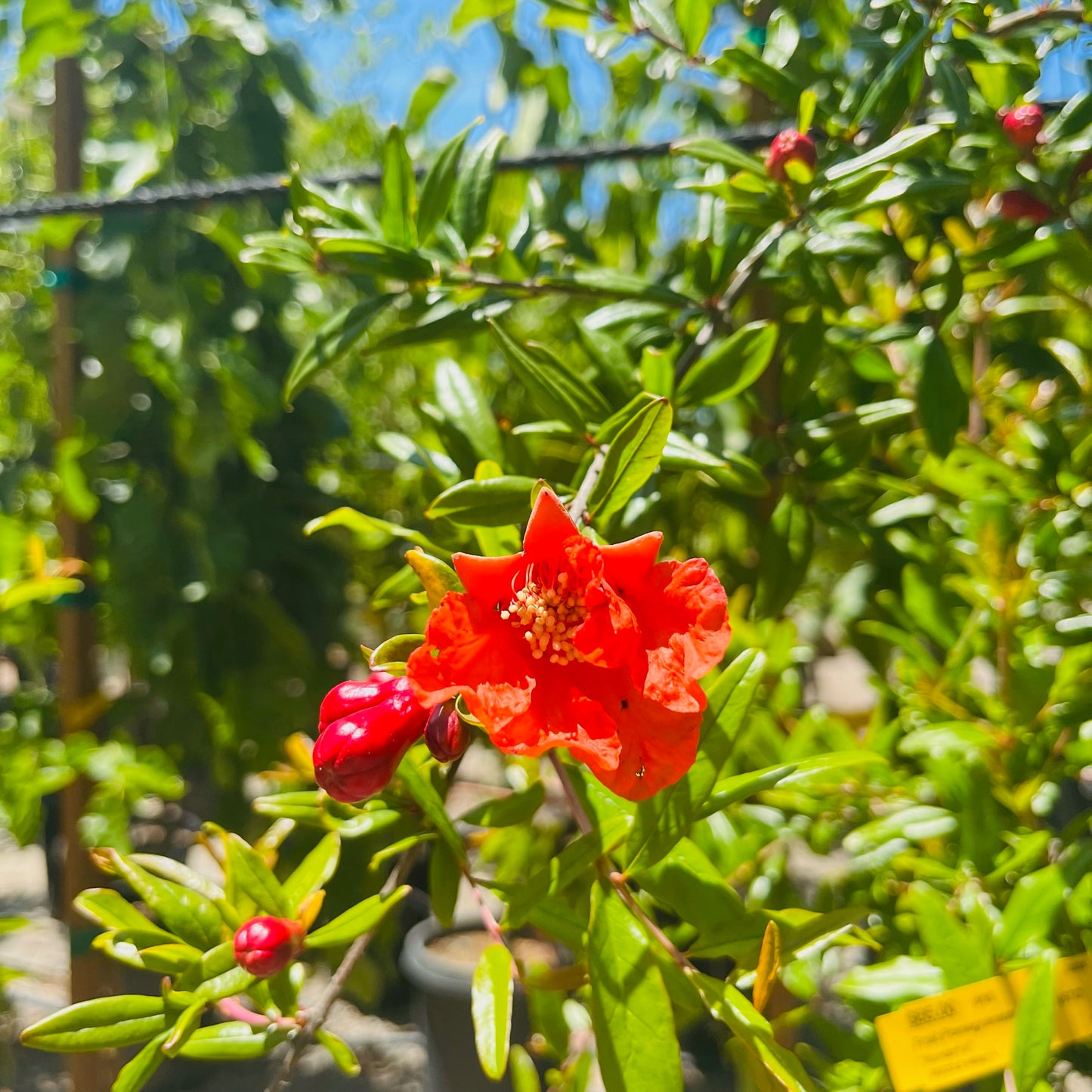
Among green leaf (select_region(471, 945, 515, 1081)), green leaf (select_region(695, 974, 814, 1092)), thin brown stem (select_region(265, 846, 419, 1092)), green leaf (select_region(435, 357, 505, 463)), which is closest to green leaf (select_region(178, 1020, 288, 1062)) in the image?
thin brown stem (select_region(265, 846, 419, 1092))

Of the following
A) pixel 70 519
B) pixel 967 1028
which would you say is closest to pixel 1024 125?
pixel 967 1028

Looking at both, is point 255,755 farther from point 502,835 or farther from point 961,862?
point 961,862

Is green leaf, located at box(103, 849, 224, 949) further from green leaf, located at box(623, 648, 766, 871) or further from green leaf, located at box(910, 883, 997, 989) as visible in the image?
green leaf, located at box(910, 883, 997, 989)

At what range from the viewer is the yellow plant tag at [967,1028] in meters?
Answer: 0.46

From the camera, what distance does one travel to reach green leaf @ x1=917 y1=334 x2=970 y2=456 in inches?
23.7

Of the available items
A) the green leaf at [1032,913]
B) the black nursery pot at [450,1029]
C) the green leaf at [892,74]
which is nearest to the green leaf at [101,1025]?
the green leaf at [1032,913]

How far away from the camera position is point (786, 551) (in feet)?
2.02

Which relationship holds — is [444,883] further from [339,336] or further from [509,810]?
[339,336]

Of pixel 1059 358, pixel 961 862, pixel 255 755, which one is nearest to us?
pixel 961 862

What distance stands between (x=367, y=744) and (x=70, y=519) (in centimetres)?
86

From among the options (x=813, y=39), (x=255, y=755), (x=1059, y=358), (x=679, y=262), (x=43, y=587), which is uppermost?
(x=813, y=39)

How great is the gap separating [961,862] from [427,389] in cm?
86

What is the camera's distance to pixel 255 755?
44.6 inches

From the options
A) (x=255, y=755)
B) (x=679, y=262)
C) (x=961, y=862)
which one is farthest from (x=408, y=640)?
(x=255, y=755)
